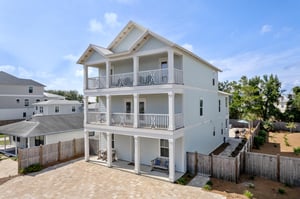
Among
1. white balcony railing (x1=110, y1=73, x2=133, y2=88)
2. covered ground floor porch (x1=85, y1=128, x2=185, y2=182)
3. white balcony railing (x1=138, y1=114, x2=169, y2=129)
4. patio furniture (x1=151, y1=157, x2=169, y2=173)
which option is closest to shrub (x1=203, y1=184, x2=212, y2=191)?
covered ground floor porch (x1=85, y1=128, x2=185, y2=182)

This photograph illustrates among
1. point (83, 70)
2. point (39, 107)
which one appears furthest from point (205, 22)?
point (39, 107)

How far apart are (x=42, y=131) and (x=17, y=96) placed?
28.4 metres

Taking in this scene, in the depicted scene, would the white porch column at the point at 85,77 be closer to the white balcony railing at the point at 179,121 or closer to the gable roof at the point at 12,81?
the white balcony railing at the point at 179,121

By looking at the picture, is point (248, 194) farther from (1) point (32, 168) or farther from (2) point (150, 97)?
(1) point (32, 168)

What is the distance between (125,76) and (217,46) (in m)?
10.2

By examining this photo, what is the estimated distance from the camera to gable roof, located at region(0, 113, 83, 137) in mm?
18153

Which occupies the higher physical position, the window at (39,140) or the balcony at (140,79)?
the balcony at (140,79)

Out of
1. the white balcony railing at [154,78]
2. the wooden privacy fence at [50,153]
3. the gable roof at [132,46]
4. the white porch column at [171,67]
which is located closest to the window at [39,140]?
the wooden privacy fence at [50,153]

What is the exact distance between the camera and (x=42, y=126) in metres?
19.2

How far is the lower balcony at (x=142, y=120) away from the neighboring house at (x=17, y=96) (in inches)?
1301

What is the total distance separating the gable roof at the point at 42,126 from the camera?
715 inches

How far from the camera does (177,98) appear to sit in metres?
13.6

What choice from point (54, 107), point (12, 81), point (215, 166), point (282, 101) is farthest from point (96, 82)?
point (282, 101)

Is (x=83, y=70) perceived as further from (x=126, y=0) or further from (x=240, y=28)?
(x=240, y=28)
